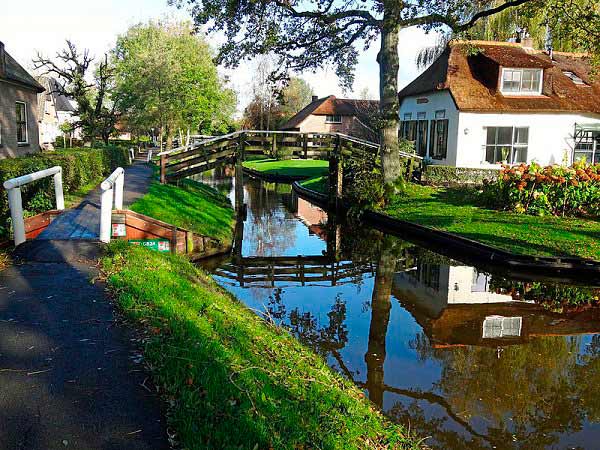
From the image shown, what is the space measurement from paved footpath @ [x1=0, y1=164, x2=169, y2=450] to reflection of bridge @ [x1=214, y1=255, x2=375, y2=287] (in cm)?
567

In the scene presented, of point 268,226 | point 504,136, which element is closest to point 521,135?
point 504,136

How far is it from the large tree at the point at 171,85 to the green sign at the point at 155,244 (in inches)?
1121

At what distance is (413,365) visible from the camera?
764 cm

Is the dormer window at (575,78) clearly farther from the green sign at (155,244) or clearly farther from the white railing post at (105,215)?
the white railing post at (105,215)

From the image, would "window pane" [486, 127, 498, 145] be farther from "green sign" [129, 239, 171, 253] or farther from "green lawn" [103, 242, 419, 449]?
"green lawn" [103, 242, 419, 449]

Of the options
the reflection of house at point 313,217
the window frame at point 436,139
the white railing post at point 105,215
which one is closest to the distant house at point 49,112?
the reflection of house at point 313,217

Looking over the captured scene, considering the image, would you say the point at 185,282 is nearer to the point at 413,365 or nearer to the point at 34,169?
the point at 413,365

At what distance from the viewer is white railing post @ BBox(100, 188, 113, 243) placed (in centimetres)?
949

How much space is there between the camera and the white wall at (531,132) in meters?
27.3

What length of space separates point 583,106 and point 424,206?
45.0 ft

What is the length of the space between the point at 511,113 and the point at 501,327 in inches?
811

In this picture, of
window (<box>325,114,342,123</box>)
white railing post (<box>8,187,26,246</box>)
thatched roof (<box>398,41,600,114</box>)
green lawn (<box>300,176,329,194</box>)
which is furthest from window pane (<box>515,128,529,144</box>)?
window (<box>325,114,342,123</box>)

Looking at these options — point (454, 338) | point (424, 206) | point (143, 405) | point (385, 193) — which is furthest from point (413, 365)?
point (385, 193)

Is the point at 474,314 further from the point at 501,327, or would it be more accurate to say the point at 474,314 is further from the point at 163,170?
the point at 163,170
